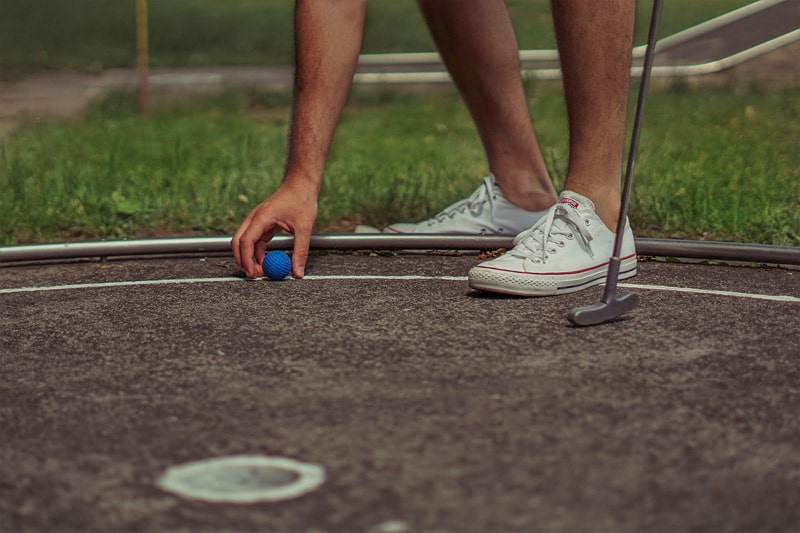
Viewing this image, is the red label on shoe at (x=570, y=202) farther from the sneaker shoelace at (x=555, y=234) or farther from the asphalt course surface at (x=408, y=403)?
the asphalt course surface at (x=408, y=403)

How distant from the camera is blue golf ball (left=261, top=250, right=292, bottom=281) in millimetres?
2932

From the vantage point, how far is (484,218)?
134 inches

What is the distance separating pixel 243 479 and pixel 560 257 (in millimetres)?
1289

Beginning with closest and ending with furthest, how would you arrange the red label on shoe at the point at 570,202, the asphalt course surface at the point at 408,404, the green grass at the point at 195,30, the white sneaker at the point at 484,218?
the asphalt course surface at the point at 408,404, the red label on shoe at the point at 570,202, the white sneaker at the point at 484,218, the green grass at the point at 195,30

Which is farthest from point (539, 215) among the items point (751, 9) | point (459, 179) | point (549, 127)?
point (751, 9)

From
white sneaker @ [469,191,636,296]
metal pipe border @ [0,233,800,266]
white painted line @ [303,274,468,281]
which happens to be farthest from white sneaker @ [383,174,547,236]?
white sneaker @ [469,191,636,296]

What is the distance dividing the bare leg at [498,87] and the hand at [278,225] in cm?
70

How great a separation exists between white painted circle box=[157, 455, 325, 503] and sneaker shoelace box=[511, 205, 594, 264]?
47.2 inches

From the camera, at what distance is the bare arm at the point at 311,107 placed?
2.89 metres

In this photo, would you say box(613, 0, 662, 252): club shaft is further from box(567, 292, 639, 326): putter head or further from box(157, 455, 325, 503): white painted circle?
box(157, 455, 325, 503): white painted circle

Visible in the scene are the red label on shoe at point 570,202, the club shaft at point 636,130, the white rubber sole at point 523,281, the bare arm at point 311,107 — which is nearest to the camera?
the club shaft at point 636,130

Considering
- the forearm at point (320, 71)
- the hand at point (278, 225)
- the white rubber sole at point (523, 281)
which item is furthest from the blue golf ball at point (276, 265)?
the white rubber sole at point (523, 281)

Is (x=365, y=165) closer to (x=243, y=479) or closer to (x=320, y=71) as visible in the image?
(x=320, y=71)

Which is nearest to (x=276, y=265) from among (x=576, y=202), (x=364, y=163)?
(x=576, y=202)
